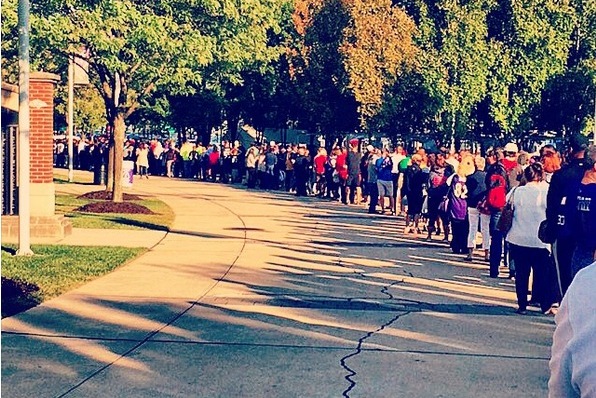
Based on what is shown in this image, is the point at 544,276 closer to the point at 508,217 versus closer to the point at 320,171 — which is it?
the point at 508,217

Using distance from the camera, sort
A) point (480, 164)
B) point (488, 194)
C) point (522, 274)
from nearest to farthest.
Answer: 1. point (522, 274)
2. point (488, 194)
3. point (480, 164)

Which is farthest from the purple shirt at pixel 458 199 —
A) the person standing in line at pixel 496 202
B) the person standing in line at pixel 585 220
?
the person standing in line at pixel 585 220

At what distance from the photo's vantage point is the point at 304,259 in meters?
15.8

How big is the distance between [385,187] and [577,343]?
23527 millimetres

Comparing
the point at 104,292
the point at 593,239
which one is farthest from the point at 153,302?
the point at 593,239

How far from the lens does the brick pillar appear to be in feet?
59.4

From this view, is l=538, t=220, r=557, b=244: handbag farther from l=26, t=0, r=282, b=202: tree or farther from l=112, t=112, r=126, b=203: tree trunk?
l=112, t=112, r=126, b=203: tree trunk

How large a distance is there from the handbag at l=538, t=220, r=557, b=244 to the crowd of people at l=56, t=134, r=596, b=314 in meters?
0.01

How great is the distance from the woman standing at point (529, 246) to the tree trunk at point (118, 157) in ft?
51.7

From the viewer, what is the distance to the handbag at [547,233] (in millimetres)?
9742

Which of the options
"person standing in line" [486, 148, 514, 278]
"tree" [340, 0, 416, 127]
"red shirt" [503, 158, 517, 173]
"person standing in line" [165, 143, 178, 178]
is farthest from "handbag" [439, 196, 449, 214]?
"person standing in line" [165, 143, 178, 178]

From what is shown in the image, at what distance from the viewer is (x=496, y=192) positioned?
47.2 ft

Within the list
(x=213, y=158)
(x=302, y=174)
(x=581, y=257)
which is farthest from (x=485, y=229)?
(x=213, y=158)

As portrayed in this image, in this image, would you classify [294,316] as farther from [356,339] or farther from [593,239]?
[593,239]
